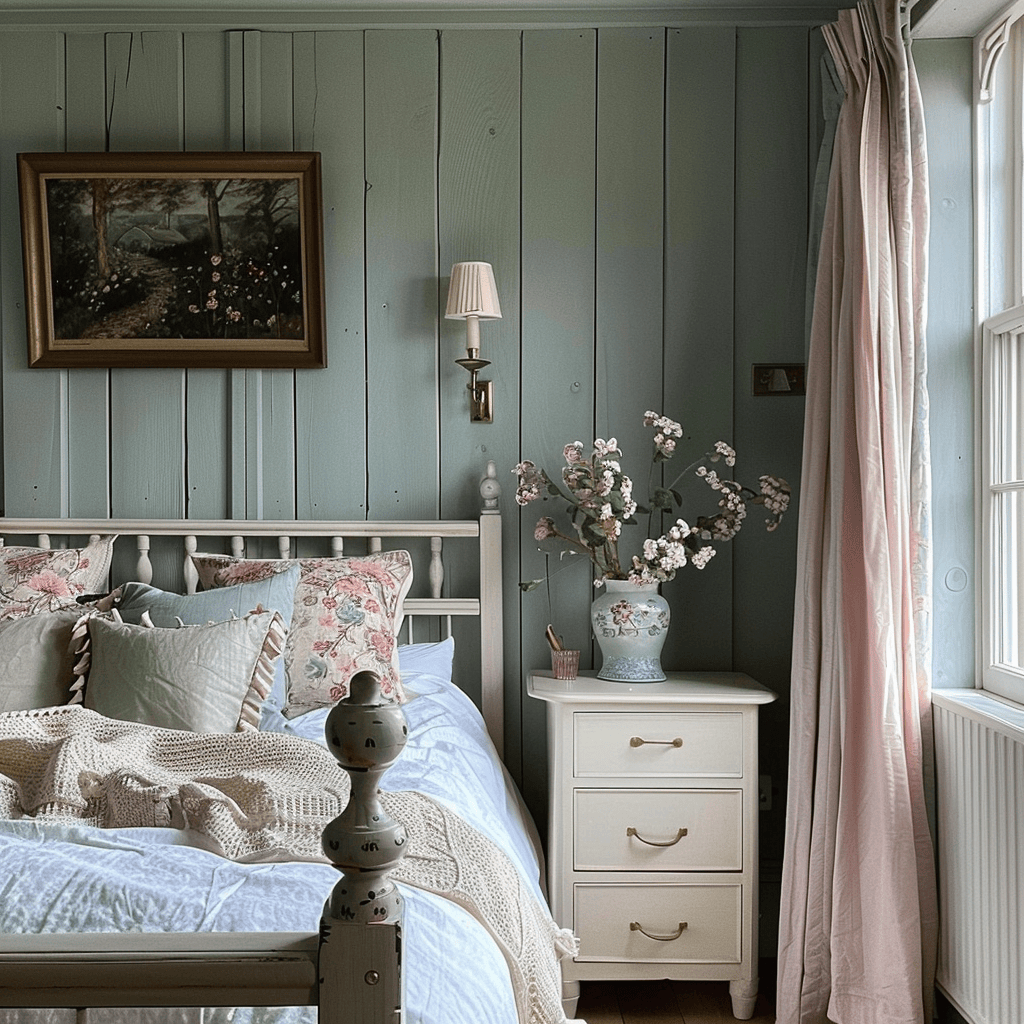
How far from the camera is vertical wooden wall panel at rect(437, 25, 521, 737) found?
2793 mm

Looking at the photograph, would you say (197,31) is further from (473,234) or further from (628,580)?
(628,580)

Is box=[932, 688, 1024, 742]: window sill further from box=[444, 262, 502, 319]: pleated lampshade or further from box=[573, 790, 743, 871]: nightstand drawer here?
box=[444, 262, 502, 319]: pleated lampshade

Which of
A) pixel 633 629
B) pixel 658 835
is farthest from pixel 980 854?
pixel 633 629

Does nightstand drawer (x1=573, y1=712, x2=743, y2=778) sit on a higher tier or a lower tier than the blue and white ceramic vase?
lower

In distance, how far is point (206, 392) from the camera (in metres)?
2.81

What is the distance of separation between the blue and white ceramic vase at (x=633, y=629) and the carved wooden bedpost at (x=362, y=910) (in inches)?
70.1

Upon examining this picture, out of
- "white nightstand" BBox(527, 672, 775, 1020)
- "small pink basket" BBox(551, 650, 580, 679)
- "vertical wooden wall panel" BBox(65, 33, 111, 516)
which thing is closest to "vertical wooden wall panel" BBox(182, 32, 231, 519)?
"vertical wooden wall panel" BBox(65, 33, 111, 516)

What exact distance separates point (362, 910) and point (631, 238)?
233cm

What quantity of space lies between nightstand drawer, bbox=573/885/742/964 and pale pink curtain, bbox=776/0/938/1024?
0.14m

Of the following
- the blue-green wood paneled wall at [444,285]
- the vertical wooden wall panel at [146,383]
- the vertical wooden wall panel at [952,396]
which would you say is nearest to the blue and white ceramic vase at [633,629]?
the blue-green wood paneled wall at [444,285]

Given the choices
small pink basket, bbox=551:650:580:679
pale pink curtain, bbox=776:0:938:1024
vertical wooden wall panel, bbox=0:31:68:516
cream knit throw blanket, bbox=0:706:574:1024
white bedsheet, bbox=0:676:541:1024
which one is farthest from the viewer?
vertical wooden wall panel, bbox=0:31:68:516

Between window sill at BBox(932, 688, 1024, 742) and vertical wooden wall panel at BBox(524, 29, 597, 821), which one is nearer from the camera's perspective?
window sill at BBox(932, 688, 1024, 742)

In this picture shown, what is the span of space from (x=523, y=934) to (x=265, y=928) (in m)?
0.45

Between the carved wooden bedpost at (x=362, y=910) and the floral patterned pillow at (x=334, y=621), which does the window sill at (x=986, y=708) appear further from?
the carved wooden bedpost at (x=362, y=910)
